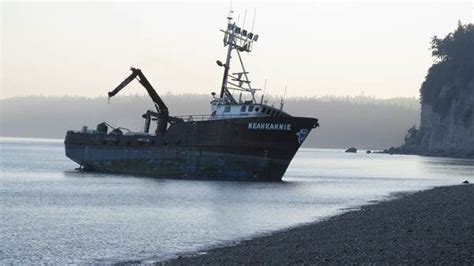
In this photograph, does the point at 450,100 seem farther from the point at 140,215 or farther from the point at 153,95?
the point at 140,215

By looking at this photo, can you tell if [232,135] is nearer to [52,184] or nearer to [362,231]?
[52,184]

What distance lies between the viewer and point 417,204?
1405 inches

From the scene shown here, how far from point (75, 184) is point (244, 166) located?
14.5m

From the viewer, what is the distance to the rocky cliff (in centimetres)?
16350

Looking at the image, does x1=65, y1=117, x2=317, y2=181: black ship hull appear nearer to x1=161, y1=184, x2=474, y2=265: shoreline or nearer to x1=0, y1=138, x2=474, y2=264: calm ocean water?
x1=0, y1=138, x2=474, y2=264: calm ocean water

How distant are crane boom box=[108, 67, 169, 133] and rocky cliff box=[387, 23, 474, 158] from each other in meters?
109

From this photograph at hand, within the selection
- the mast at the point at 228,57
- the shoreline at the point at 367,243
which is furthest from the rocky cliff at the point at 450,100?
the shoreline at the point at 367,243

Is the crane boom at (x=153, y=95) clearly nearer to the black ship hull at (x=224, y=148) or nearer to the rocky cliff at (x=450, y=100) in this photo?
the black ship hull at (x=224, y=148)

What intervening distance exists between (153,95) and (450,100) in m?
121

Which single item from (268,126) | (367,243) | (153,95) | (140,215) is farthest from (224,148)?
(367,243)

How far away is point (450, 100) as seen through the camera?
170 m

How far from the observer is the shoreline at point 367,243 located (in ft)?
59.5

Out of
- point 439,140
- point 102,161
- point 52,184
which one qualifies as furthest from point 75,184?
point 439,140

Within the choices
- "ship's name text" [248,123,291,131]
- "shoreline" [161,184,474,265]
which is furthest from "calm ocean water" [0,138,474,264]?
"ship's name text" [248,123,291,131]
